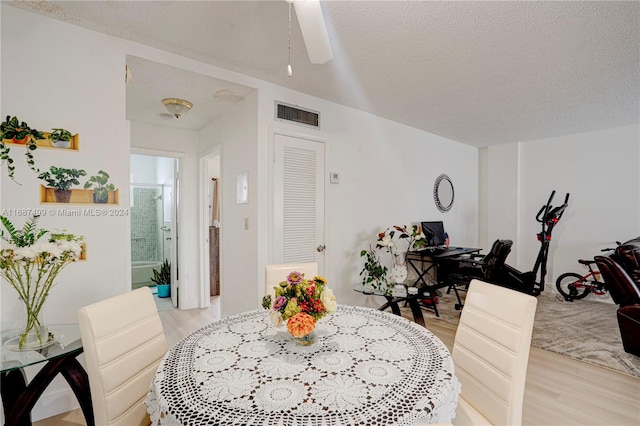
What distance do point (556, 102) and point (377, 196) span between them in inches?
87.0

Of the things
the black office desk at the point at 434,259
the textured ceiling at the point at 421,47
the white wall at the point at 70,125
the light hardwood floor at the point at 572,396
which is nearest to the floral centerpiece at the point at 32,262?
the white wall at the point at 70,125

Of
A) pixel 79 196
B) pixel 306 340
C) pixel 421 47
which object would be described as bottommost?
pixel 306 340

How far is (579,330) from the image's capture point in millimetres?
3242

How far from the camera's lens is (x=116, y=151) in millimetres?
2162

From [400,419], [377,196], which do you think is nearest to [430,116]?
[377,196]

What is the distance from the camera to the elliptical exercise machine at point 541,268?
13.2 feet

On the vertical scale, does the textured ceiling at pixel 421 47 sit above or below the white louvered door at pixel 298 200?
above

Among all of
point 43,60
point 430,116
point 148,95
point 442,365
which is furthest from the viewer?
point 430,116

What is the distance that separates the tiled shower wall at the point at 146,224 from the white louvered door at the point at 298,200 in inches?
146

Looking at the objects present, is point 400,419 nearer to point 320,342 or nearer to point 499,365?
point 320,342

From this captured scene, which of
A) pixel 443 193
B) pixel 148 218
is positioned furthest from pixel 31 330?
pixel 443 193

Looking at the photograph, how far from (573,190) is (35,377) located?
21.0ft

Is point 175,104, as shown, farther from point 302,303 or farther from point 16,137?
point 302,303

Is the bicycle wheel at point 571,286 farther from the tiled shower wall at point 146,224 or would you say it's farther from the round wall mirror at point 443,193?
the tiled shower wall at point 146,224
